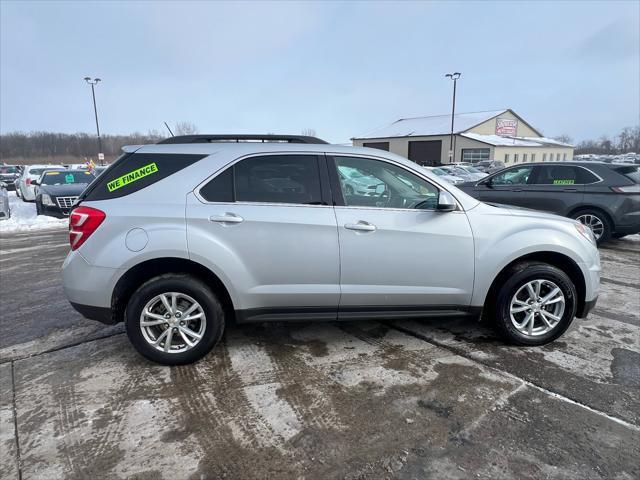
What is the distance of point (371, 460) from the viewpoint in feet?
7.78

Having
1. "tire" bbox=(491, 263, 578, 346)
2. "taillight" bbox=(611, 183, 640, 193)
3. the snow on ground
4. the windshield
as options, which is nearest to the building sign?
"taillight" bbox=(611, 183, 640, 193)

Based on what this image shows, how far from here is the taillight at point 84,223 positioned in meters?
3.19

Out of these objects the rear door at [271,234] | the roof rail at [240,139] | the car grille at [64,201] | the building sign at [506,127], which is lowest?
the car grille at [64,201]

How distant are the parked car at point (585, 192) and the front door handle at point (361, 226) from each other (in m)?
6.20

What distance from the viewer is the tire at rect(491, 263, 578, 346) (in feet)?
11.7

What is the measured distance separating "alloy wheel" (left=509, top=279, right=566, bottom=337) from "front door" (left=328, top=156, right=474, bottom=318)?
1.65ft

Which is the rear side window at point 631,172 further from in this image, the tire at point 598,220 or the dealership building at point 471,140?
the dealership building at point 471,140

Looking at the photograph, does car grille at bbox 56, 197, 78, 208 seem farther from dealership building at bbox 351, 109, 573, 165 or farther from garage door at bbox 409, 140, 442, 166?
garage door at bbox 409, 140, 442, 166

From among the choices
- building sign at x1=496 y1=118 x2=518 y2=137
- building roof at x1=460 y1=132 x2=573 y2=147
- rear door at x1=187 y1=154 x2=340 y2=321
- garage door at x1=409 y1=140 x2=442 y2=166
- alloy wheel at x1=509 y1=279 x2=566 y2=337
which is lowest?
alloy wheel at x1=509 y1=279 x2=566 y2=337

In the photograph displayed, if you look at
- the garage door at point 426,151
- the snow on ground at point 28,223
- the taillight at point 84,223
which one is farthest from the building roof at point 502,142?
the taillight at point 84,223

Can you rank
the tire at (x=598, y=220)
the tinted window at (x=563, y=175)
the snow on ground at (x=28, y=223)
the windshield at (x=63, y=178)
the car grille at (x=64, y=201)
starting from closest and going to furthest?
the tire at (x=598, y=220)
the tinted window at (x=563, y=175)
the snow on ground at (x=28, y=223)
the car grille at (x=64, y=201)
the windshield at (x=63, y=178)

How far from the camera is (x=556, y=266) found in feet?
12.4

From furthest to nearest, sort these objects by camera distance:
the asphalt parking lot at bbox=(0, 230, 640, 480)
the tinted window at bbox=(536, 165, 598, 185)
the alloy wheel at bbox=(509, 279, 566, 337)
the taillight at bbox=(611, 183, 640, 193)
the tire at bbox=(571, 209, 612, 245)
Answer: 1. the tinted window at bbox=(536, 165, 598, 185)
2. the tire at bbox=(571, 209, 612, 245)
3. the taillight at bbox=(611, 183, 640, 193)
4. the alloy wheel at bbox=(509, 279, 566, 337)
5. the asphalt parking lot at bbox=(0, 230, 640, 480)

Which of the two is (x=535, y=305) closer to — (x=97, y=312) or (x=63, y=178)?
(x=97, y=312)
